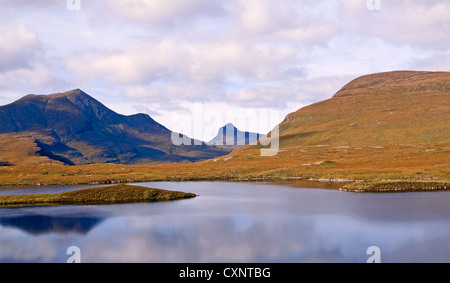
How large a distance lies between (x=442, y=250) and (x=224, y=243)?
2057 centimetres

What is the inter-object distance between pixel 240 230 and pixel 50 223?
27835 mm

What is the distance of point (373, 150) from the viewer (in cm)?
18075

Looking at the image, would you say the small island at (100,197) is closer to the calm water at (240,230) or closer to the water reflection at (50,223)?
the calm water at (240,230)

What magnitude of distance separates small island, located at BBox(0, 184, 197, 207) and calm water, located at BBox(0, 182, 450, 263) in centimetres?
702

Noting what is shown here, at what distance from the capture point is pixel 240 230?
5003 cm

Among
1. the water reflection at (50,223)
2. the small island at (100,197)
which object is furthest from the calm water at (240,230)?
the small island at (100,197)

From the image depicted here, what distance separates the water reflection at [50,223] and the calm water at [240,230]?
0.13 meters

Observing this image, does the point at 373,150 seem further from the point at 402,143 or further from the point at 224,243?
the point at 224,243

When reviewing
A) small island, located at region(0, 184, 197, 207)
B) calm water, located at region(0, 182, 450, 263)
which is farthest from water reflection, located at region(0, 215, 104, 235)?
small island, located at region(0, 184, 197, 207)

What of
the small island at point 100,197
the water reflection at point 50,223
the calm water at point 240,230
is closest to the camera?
the calm water at point 240,230

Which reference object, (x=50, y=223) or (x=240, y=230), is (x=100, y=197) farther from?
(x=240, y=230)

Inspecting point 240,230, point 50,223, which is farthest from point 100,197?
point 240,230

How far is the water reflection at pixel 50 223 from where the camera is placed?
175ft

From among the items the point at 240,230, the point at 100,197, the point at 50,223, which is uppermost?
the point at 100,197
